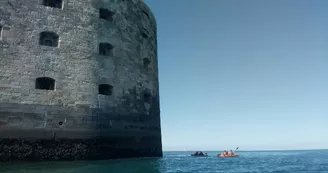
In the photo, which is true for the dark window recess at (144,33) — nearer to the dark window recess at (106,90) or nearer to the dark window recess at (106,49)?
the dark window recess at (106,49)

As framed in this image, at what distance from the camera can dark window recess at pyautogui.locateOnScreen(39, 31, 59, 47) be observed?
12.4 metres

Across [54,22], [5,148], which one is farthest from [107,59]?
[5,148]

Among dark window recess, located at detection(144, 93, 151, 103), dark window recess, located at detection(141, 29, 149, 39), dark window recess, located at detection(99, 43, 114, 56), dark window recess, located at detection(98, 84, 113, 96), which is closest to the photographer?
dark window recess, located at detection(98, 84, 113, 96)

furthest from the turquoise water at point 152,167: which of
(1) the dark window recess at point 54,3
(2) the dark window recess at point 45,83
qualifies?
(1) the dark window recess at point 54,3

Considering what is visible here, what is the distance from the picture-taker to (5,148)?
10.5 metres

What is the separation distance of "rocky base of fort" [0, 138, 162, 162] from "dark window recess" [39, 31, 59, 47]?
3.93 meters

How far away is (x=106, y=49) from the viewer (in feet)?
45.5

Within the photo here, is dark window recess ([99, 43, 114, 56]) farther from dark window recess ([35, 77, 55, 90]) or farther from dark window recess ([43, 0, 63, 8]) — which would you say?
dark window recess ([35, 77, 55, 90])

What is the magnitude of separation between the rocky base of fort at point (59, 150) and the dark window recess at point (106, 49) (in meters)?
3.88

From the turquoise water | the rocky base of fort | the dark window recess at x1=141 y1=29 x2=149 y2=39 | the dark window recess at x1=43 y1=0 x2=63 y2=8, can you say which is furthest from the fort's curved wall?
the turquoise water

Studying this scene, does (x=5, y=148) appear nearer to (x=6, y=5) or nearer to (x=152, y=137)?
(x=6, y=5)

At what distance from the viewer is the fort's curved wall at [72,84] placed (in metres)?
11.1

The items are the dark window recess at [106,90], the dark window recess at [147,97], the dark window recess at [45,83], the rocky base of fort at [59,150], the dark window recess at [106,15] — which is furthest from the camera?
the dark window recess at [147,97]

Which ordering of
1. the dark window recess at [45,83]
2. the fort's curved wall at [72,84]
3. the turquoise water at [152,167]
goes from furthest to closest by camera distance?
1. the dark window recess at [45,83]
2. the fort's curved wall at [72,84]
3. the turquoise water at [152,167]
